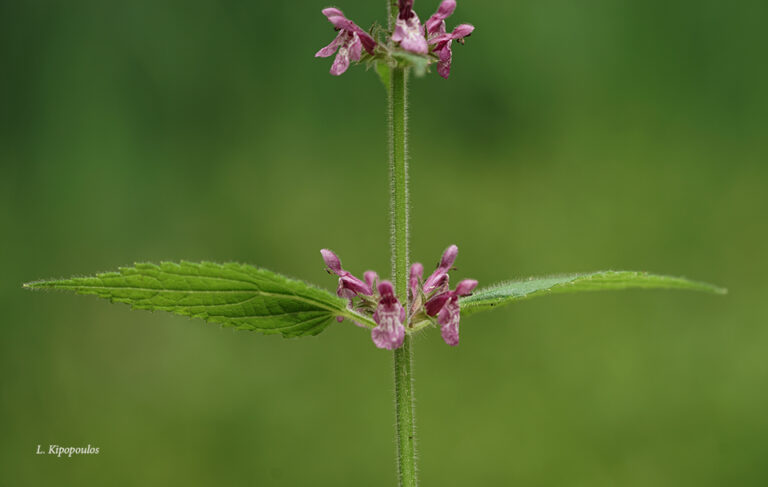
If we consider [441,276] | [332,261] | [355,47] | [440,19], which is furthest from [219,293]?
[440,19]

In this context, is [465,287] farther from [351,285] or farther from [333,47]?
[333,47]

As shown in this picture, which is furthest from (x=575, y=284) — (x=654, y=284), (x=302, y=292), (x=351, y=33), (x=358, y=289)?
(x=351, y=33)

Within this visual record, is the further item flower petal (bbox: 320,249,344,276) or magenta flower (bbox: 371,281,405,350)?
flower petal (bbox: 320,249,344,276)

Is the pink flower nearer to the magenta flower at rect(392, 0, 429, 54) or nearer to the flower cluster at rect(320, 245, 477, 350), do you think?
the flower cluster at rect(320, 245, 477, 350)

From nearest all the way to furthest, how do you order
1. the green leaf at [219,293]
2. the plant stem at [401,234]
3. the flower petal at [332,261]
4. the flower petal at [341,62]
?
the green leaf at [219,293] < the plant stem at [401,234] < the flower petal at [341,62] < the flower petal at [332,261]

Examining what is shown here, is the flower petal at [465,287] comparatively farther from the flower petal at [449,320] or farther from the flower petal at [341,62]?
the flower petal at [341,62]

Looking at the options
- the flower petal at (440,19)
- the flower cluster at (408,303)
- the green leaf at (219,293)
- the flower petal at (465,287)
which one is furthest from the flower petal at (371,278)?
the flower petal at (440,19)

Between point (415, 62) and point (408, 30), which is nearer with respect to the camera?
point (415, 62)

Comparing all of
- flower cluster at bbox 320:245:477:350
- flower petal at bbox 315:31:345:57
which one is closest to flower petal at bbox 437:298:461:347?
flower cluster at bbox 320:245:477:350
